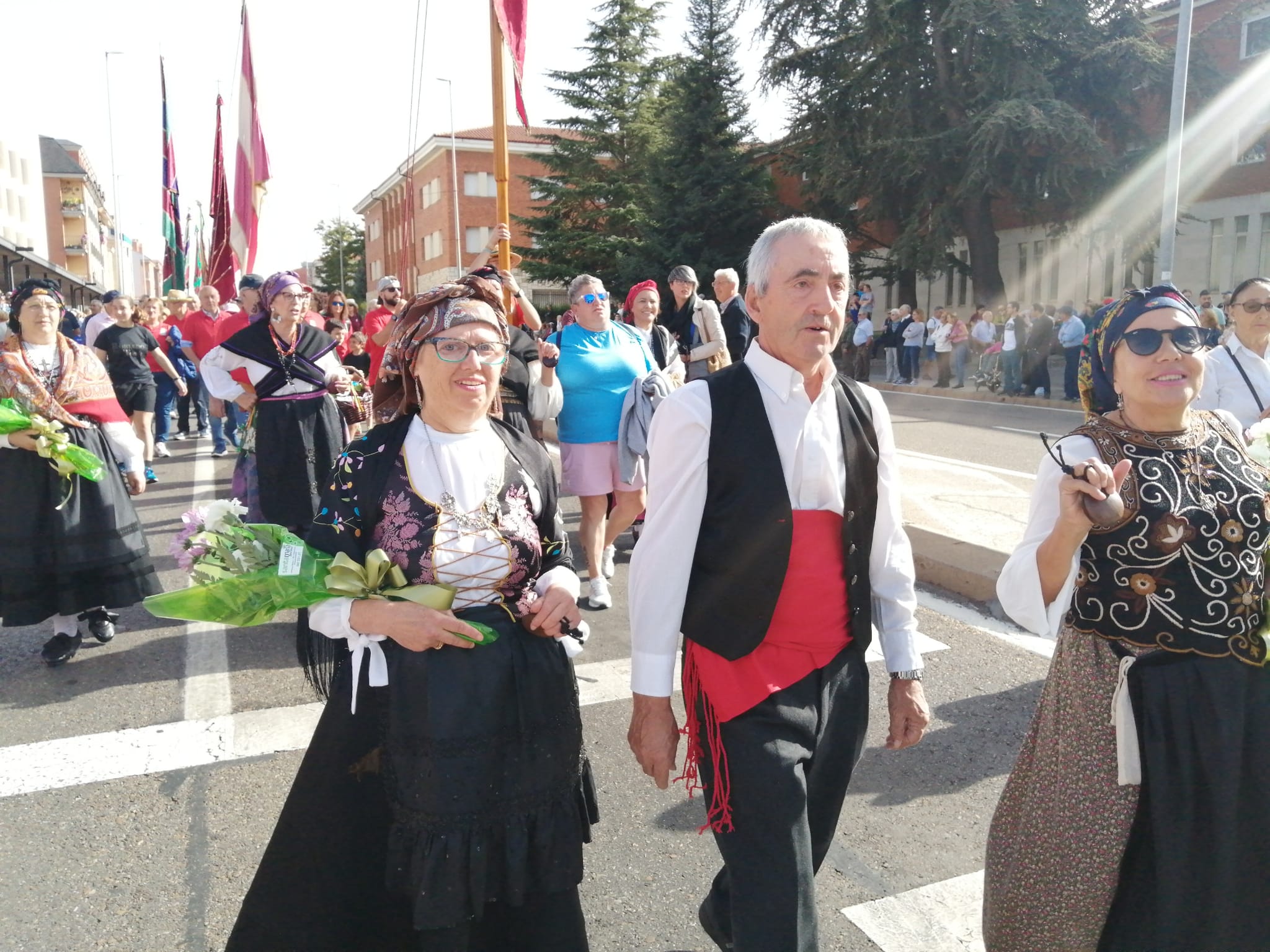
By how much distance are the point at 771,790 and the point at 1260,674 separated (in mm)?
1200

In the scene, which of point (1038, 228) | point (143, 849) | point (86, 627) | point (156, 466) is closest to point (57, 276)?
point (156, 466)

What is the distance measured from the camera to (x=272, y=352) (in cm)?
564

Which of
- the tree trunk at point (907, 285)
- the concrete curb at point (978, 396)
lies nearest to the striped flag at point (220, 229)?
the concrete curb at point (978, 396)

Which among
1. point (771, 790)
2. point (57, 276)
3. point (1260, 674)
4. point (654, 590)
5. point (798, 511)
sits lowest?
point (771, 790)

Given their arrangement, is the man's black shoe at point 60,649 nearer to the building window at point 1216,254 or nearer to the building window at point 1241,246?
the building window at point 1241,246

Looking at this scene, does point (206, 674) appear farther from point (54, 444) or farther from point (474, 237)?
point (474, 237)

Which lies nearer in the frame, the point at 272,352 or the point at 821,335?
the point at 821,335

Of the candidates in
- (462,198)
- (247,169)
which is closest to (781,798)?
(247,169)

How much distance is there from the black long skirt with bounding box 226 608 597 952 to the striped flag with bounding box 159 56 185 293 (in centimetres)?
1817

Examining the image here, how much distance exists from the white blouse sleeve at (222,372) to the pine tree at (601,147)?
112ft

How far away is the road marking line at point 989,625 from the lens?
17.6 ft

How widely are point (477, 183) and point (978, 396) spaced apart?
42089 mm

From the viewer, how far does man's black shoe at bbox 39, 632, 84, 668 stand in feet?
17.3

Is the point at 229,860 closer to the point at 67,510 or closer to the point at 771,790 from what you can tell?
the point at 771,790
